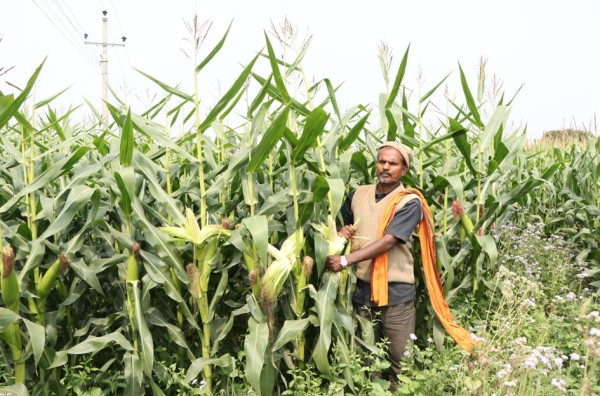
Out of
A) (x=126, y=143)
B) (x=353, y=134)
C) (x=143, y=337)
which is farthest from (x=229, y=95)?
(x=143, y=337)

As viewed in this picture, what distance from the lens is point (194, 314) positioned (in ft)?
10.7


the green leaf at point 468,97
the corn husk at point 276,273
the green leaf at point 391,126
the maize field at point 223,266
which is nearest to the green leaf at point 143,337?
the maize field at point 223,266

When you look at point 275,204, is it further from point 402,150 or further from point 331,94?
point 402,150

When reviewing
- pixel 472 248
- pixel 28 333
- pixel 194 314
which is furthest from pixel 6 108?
pixel 472 248

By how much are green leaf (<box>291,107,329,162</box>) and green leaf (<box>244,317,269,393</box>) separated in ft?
3.46

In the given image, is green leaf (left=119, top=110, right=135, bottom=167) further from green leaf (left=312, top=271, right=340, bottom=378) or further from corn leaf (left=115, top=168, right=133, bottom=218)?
green leaf (left=312, top=271, right=340, bottom=378)

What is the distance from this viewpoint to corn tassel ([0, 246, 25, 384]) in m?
Answer: 2.64

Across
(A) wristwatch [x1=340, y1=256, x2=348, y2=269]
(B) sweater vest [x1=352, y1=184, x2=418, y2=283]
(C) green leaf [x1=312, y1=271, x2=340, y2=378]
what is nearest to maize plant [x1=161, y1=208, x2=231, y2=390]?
(C) green leaf [x1=312, y1=271, x2=340, y2=378]

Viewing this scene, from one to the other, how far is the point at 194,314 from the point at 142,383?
0.53 metres

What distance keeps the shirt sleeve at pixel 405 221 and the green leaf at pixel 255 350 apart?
101 cm

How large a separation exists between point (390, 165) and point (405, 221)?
391mm

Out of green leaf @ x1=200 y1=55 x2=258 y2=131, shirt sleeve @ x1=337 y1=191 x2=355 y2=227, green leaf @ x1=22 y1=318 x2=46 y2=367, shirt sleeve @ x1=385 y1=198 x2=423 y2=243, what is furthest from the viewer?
shirt sleeve @ x1=337 y1=191 x2=355 y2=227

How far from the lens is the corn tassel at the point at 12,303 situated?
2645 mm

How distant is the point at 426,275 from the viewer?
3449 mm
